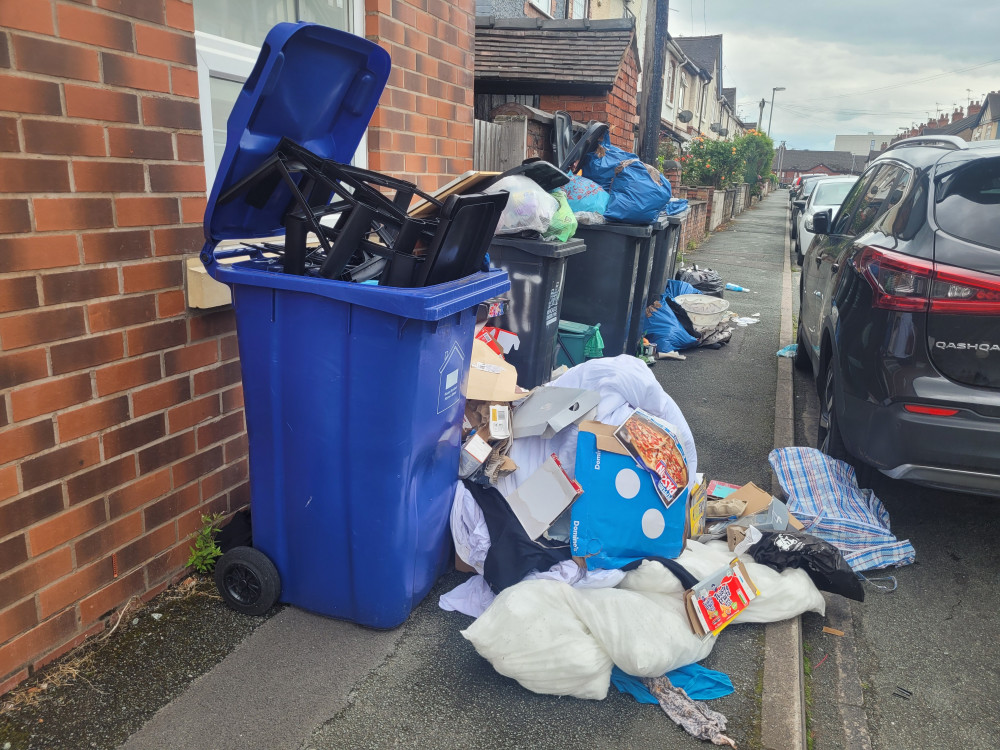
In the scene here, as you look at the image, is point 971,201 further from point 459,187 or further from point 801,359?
point 801,359

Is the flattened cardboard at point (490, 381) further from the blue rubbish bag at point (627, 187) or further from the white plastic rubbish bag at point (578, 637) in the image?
the blue rubbish bag at point (627, 187)

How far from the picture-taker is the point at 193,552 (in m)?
2.91

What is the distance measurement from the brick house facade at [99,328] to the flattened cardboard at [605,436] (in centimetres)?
147

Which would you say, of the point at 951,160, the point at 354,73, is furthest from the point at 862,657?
the point at 354,73

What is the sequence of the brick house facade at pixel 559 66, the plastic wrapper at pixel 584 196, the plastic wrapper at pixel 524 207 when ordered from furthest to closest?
the brick house facade at pixel 559 66, the plastic wrapper at pixel 584 196, the plastic wrapper at pixel 524 207

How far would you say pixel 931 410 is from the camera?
3135 mm

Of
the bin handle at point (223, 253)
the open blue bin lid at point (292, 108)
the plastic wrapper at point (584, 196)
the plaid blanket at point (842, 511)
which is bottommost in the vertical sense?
the plaid blanket at point (842, 511)

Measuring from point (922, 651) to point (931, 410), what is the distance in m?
0.98

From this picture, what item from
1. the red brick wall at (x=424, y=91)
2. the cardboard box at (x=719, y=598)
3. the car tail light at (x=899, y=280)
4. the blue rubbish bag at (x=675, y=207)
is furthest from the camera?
the blue rubbish bag at (x=675, y=207)

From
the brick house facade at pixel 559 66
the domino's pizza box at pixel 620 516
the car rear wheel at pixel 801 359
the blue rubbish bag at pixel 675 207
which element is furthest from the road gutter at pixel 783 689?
the brick house facade at pixel 559 66

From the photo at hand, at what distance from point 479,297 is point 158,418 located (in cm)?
125

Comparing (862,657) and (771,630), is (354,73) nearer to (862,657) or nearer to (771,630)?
(771,630)

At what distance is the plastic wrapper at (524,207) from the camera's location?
4.33 meters

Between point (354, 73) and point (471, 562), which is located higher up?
point (354, 73)
